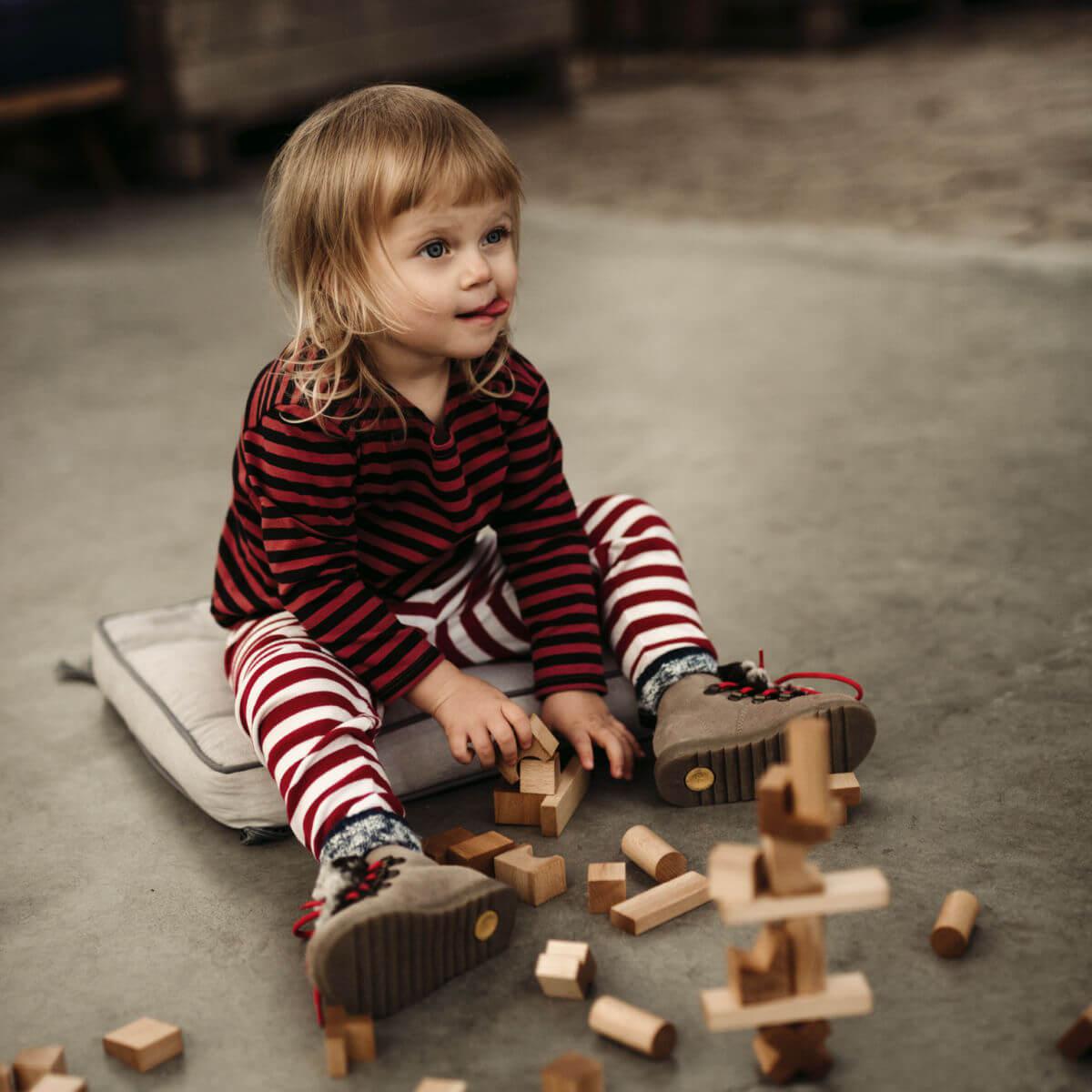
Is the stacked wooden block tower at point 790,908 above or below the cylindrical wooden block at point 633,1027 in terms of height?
above

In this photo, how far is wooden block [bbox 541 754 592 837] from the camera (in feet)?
4.46

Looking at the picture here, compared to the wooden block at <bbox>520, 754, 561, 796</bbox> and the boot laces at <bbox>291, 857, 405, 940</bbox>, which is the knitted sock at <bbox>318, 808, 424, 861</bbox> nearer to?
the boot laces at <bbox>291, 857, 405, 940</bbox>

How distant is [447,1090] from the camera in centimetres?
101

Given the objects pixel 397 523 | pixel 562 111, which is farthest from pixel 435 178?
pixel 562 111

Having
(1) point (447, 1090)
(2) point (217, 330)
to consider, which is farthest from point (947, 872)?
(2) point (217, 330)

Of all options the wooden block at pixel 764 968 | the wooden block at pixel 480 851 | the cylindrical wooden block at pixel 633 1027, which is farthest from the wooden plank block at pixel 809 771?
the wooden block at pixel 480 851

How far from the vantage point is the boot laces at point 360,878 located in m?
1.14

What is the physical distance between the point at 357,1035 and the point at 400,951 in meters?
0.07

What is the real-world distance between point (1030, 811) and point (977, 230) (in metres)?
2.51

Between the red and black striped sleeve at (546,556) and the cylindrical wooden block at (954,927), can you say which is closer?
the cylindrical wooden block at (954,927)

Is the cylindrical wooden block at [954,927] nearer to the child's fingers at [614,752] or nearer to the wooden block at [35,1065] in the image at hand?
the child's fingers at [614,752]

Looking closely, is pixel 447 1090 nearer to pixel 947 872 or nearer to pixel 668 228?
pixel 947 872

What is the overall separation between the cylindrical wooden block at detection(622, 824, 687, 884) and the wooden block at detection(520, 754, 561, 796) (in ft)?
0.32

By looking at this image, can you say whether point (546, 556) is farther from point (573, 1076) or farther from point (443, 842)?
point (573, 1076)
